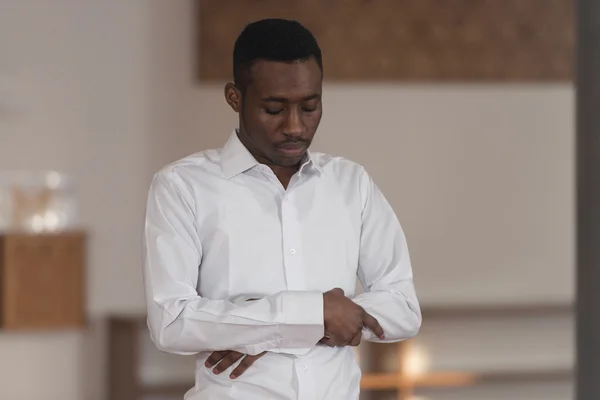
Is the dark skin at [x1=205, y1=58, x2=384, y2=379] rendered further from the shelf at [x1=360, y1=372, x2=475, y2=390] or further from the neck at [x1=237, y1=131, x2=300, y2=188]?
the shelf at [x1=360, y1=372, x2=475, y2=390]

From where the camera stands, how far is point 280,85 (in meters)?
1.86

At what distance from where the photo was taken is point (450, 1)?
5.25 m

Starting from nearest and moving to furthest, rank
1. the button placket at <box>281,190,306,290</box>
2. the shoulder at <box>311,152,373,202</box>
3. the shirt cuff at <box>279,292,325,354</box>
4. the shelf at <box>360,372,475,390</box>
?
the shirt cuff at <box>279,292,325,354</box>, the button placket at <box>281,190,306,290</box>, the shoulder at <box>311,152,373,202</box>, the shelf at <box>360,372,475,390</box>

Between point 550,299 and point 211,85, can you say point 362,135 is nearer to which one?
point 211,85

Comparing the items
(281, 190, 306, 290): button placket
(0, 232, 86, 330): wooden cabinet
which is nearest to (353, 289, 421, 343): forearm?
(281, 190, 306, 290): button placket

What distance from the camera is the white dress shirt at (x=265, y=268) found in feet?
6.13

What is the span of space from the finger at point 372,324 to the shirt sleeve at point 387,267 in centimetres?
3

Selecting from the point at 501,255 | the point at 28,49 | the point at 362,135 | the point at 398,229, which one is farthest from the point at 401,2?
the point at 398,229

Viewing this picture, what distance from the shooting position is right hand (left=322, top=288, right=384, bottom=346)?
186 cm

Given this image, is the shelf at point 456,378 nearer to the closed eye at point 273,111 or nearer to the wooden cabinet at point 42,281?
the wooden cabinet at point 42,281

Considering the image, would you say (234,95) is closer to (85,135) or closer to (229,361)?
(229,361)

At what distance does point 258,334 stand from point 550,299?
3759 millimetres

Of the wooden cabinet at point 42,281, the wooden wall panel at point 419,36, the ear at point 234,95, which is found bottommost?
the wooden cabinet at point 42,281

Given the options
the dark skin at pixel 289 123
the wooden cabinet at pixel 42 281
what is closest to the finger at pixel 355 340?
the dark skin at pixel 289 123
